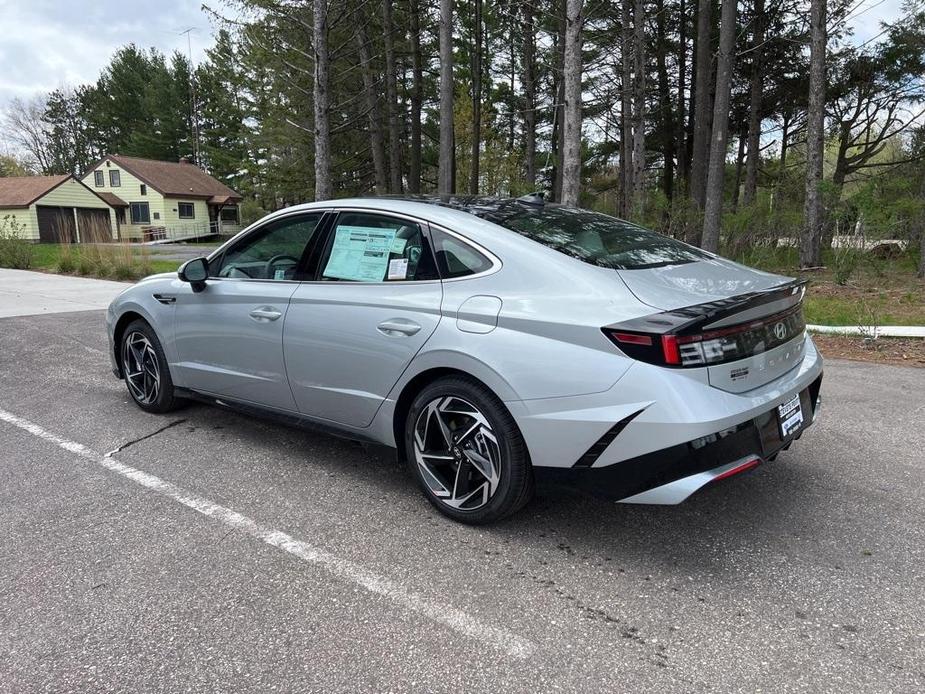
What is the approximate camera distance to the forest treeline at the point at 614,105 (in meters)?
13.2

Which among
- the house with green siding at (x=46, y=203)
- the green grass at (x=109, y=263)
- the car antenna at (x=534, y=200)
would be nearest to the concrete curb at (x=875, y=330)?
the car antenna at (x=534, y=200)

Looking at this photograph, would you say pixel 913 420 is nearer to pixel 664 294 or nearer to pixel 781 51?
pixel 664 294

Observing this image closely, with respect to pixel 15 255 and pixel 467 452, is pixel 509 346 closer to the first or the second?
pixel 467 452

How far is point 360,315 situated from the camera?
131 inches

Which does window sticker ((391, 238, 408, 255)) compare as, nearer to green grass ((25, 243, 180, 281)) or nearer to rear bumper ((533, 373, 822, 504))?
rear bumper ((533, 373, 822, 504))

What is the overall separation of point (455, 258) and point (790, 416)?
168 centimetres

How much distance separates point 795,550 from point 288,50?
20563 millimetres

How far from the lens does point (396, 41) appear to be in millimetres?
22078

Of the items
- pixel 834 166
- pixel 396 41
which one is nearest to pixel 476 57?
pixel 396 41

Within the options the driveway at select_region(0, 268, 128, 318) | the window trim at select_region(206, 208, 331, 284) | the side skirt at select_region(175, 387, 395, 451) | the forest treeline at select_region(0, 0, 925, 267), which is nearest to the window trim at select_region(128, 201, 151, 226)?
the forest treeline at select_region(0, 0, 925, 267)

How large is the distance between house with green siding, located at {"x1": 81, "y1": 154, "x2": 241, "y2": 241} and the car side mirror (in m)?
44.5

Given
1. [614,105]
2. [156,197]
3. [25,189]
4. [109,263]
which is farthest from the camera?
[156,197]

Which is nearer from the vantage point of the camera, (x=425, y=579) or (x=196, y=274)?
(x=425, y=579)

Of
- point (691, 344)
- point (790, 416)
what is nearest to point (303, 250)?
point (691, 344)
